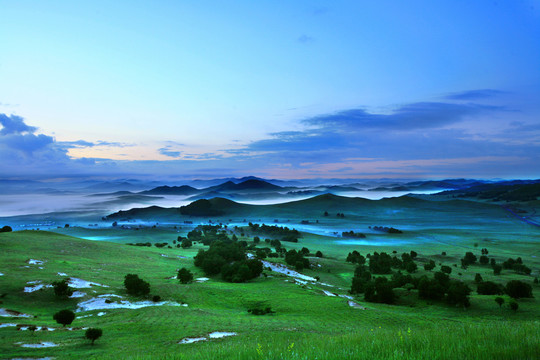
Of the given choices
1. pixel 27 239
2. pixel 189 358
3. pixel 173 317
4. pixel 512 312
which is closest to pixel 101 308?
pixel 173 317

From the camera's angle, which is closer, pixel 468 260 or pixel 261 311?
pixel 261 311

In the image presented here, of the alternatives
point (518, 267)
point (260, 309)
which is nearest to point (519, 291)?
point (260, 309)

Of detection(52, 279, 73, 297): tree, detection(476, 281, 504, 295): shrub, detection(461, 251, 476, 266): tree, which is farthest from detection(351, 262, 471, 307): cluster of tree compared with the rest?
detection(461, 251, 476, 266): tree

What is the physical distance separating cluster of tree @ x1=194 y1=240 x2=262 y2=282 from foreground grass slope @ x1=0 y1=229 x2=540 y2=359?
5.75 m

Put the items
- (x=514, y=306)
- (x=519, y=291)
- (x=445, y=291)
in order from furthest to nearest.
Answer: (x=445, y=291) → (x=519, y=291) → (x=514, y=306)

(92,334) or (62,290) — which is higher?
(92,334)

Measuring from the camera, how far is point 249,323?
4503cm

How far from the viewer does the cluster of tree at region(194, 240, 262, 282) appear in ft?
363

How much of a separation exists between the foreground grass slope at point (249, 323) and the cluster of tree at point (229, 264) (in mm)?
5750

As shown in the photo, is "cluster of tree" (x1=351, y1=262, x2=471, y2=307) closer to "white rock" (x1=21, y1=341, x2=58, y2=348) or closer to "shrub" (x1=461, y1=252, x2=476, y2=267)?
"white rock" (x1=21, y1=341, x2=58, y2=348)

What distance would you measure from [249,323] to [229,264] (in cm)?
7978

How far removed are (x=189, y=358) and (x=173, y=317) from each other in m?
45.0

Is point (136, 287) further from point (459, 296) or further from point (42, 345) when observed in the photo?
point (459, 296)

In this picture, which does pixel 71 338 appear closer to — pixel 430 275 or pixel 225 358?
pixel 225 358
